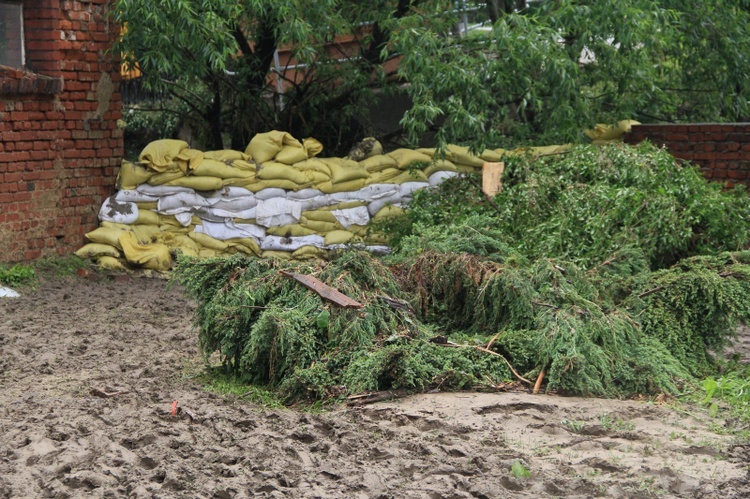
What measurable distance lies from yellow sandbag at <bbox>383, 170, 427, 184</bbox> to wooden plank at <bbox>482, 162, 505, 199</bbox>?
1031 mm

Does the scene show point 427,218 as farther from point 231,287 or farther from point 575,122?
point 231,287

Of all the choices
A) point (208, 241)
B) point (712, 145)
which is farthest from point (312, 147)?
point (712, 145)

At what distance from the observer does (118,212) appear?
957cm

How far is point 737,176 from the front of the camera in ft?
31.8

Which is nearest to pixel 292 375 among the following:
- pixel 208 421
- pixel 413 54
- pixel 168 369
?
pixel 208 421

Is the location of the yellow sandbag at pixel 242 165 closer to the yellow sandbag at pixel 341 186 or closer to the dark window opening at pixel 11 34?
the yellow sandbag at pixel 341 186

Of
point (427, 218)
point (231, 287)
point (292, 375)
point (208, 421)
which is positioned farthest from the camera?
point (427, 218)

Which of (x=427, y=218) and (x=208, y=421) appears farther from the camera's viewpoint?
(x=427, y=218)

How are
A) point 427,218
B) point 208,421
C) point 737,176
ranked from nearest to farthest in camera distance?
point 208,421
point 427,218
point 737,176

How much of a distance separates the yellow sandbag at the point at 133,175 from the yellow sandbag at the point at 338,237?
1.96m

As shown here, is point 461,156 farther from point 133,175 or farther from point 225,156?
point 133,175

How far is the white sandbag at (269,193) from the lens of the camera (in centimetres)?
984

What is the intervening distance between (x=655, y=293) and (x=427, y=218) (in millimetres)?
3230

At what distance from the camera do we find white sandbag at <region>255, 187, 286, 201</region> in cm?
984
